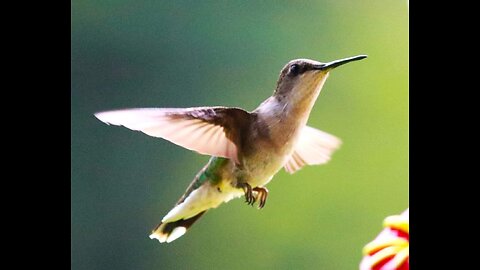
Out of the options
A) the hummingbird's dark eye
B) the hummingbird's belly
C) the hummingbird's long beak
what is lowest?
the hummingbird's belly

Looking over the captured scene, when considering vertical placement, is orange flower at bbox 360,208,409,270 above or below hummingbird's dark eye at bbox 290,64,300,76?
below

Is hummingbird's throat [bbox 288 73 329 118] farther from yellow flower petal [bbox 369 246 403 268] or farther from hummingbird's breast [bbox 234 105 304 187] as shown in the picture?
yellow flower petal [bbox 369 246 403 268]

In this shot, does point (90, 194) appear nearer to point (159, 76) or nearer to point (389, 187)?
point (159, 76)

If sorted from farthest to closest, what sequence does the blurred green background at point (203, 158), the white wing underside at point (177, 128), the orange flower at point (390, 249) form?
the blurred green background at point (203, 158), the orange flower at point (390, 249), the white wing underside at point (177, 128)

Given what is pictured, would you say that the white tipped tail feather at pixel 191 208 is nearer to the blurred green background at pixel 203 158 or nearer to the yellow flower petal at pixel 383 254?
the yellow flower petal at pixel 383 254

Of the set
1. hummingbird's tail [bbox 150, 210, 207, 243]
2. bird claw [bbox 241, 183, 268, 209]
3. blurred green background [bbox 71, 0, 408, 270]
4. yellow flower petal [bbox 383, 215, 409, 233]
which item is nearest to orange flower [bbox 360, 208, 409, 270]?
yellow flower petal [bbox 383, 215, 409, 233]

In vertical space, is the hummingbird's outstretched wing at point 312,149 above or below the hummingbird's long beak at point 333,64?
above

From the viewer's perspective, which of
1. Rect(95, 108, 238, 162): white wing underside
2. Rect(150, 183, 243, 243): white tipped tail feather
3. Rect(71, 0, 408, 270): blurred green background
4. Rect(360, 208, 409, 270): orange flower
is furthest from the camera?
Rect(71, 0, 408, 270): blurred green background

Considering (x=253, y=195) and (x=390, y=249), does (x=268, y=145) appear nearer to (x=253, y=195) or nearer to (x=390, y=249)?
(x=253, y=195)

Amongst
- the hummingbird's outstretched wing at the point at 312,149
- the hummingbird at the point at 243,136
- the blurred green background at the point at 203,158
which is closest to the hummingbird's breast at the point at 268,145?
the hummingbird at the point at 243,136
